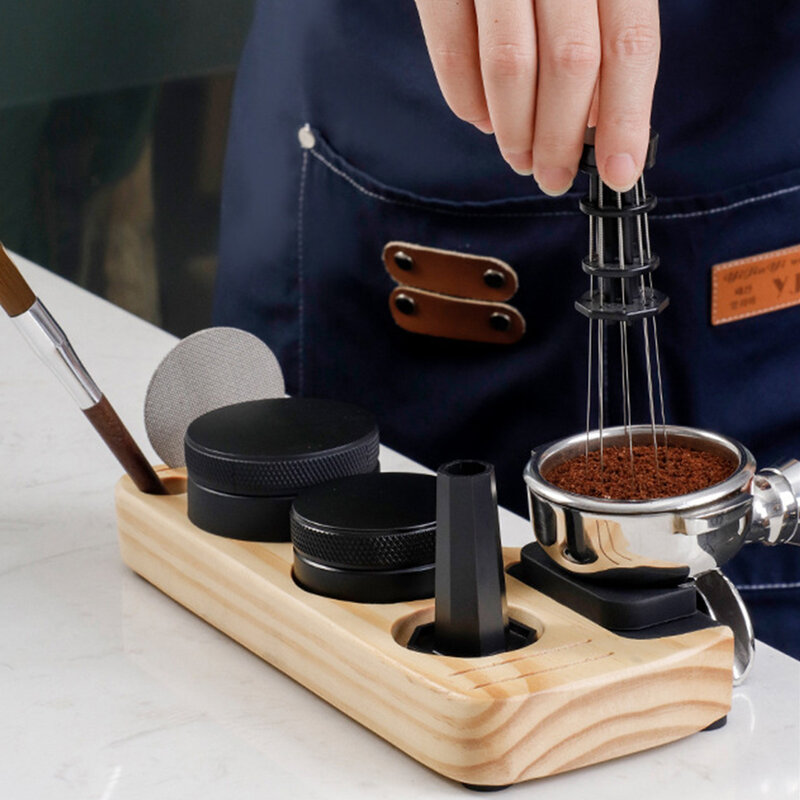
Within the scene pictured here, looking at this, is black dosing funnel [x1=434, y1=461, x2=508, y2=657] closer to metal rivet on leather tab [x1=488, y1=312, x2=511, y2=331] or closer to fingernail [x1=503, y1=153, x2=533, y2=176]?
fingernail [x1=503, y1=153, x2=533, y2=176]

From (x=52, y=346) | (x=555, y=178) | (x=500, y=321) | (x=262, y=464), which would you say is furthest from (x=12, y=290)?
(x=500, y=321)

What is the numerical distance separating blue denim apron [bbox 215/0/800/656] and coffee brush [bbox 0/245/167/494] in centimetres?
31

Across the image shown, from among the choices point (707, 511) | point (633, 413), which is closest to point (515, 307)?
point (633, 413)

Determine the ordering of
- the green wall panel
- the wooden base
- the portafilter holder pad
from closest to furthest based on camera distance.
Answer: the wooden base → the portafilter holder pad → the green wall panel

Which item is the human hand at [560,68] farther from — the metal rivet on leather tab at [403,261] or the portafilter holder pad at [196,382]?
the metal rivet on leather tab at [403,261]

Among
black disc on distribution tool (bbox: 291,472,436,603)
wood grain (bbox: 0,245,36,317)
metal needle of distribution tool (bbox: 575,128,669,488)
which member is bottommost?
black disc on distribution tool (bbox: 291,472,436,603)

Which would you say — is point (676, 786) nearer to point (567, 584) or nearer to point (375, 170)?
point (567, 584)

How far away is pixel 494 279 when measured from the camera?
0.95m

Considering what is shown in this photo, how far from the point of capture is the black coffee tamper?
0.55 m

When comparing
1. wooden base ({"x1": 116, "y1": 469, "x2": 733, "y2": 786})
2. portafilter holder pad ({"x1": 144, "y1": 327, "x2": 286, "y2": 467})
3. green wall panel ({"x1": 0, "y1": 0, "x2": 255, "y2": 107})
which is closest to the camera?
wooden base ({"x1": 116, "y1": 469, "x2": 733, "y2": 786})

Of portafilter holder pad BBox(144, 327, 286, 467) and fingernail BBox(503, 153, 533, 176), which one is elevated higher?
→ fingernail BBox(503, 153, 533, 176)

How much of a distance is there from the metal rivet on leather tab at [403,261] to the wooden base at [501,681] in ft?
1.24

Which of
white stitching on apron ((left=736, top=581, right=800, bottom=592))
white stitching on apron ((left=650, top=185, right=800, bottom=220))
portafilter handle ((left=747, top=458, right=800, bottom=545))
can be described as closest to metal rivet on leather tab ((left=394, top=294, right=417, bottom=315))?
white stitching on apron ((left=650, top=185, right=800, bottom=220))

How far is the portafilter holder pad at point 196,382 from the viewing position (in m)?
0.74
